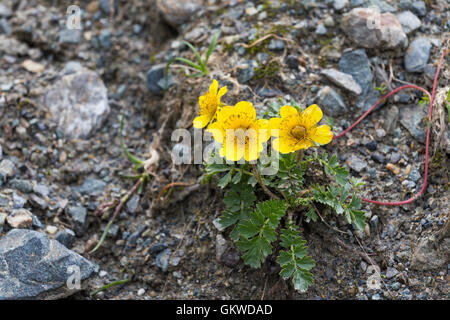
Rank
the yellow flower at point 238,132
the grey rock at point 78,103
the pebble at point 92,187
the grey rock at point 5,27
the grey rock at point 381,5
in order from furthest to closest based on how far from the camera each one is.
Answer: the grey rock at point 5,27 → the grey rock at point 78,103 → the grey rock at point 381,5 → the pebble at point 92,187 → the yellow flower at point 238,132

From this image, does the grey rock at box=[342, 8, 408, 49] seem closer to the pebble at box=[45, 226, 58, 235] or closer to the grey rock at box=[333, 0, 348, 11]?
the grey rock at box=[333, 0, 348, 11]

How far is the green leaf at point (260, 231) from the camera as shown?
2748 mm

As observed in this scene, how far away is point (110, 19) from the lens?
4480 mm

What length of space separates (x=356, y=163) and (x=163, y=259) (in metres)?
1.45

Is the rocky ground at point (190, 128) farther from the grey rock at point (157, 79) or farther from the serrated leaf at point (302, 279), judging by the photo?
the serrated leaf at point (302, 279)

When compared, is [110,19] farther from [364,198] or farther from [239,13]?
[364,198]

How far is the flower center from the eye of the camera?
2.69 meters

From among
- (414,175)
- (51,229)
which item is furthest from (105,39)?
(414,175)

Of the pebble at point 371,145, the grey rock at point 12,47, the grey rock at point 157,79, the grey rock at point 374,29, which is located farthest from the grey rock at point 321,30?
the grey rock at point 12,47

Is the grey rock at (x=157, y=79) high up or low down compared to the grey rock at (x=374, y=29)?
down

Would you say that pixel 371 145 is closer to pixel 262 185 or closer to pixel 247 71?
pixel 262 185

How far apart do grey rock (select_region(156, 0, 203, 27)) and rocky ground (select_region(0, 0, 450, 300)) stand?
0.01 m

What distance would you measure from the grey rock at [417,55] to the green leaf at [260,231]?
1561 millimetres

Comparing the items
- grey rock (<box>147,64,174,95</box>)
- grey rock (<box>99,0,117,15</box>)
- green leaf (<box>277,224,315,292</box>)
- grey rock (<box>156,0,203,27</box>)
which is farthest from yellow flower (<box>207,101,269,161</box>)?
grey rock (<box>99,0,117,15</box>)
